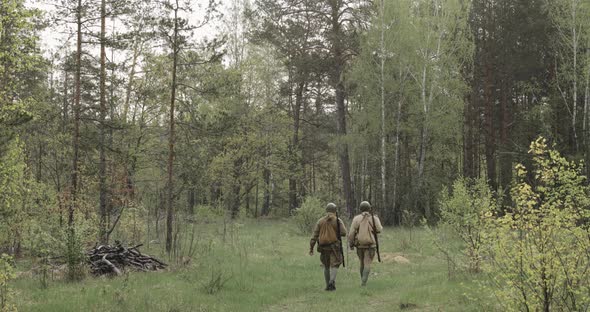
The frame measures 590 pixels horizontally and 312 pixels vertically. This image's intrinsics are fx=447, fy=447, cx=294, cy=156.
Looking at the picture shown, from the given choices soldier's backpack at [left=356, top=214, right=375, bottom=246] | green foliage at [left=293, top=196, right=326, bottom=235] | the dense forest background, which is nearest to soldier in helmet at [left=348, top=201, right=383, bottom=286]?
soldier's backpack at [left=356, top=214, right=375, bottom=246]

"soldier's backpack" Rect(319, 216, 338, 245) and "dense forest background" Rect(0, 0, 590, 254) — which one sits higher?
"dense forest background" Rect(0, 0, 590, 254)

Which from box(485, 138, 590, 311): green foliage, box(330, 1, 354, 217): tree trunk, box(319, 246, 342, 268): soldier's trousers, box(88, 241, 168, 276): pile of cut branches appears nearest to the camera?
box(485, 138, 590, 311): green foliage

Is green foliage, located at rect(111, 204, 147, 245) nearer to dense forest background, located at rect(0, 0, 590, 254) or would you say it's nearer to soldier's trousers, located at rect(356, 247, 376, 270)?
dense forest background, located at rect(0, 0, 590, 254)

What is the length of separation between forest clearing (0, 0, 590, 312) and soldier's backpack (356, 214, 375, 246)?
0.17 feet

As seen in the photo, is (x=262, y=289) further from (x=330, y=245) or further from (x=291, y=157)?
(x=291, y=157)

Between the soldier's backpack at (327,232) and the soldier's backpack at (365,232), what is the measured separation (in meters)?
0.64

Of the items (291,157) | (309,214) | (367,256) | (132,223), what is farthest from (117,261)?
(291,157)

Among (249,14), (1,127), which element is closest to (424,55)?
(249,14)

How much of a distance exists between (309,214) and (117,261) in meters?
11.5

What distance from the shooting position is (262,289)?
1012 centimetres

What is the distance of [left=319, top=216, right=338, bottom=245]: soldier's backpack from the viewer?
33.4 ft

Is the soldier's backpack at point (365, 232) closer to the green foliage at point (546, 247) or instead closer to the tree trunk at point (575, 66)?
the green foliage at point (546, 247)

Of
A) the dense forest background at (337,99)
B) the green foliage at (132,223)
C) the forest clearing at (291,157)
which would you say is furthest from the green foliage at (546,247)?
the green foliage at (132,223)

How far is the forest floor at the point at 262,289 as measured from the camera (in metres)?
8.23
